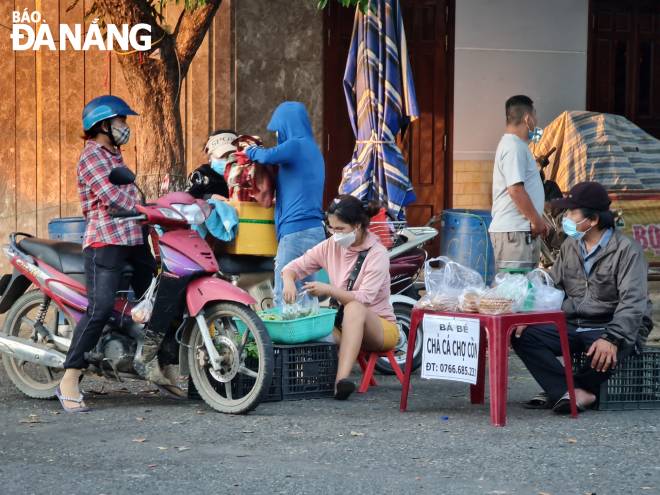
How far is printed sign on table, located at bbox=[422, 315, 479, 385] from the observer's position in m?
7.13

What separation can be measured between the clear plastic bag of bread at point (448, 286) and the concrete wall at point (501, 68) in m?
6.57

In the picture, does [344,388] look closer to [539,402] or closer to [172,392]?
[172,392]

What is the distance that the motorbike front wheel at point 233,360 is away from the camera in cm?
707

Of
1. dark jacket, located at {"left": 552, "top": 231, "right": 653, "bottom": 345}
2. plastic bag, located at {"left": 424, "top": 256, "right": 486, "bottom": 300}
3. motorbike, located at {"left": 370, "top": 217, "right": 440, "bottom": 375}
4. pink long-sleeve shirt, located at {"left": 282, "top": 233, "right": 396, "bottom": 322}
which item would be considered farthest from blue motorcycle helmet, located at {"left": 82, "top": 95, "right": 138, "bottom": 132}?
dark jacket, located at {"left": 552, "top": 231, "right": 653, "bottom": 345}

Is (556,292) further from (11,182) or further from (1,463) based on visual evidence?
(11,182)

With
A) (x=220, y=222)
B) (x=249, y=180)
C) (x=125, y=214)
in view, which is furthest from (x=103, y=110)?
(x=249, y=180)

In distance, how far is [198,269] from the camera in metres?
7.36

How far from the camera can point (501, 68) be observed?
13.9m

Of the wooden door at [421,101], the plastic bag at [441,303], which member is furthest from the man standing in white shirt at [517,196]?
the wooden door at [421,101]

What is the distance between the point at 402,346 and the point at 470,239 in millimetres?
1288

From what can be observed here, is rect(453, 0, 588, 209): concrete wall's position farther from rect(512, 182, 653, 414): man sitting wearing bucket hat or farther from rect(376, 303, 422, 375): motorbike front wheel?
rect(512, 182, 653, 414): man sitting wearing bucket hat

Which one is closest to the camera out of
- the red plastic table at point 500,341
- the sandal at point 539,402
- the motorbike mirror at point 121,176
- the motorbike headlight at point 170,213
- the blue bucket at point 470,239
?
the red plastic table at point 500,341

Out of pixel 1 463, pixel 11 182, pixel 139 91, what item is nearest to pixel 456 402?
pixel 1 463

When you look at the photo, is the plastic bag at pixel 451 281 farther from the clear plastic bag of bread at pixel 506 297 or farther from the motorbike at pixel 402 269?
the motorbike at pixel 402 269
